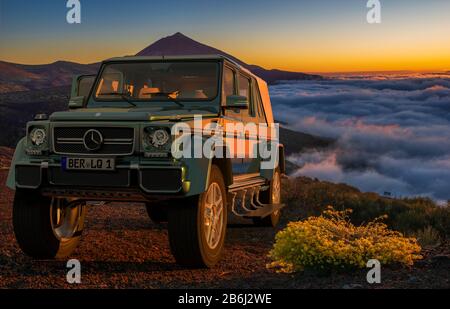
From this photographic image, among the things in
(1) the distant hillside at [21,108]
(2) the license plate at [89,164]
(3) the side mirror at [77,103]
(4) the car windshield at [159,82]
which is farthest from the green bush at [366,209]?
(1) the distant hillside at [21,108]

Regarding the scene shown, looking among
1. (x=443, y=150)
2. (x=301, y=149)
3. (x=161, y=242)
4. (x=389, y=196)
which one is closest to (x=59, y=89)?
(x=301, y=149)

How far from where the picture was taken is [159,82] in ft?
22.3

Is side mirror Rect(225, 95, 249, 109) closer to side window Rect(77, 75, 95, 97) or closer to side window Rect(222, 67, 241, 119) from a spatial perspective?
side window Rect(222, 67, 241, 119)

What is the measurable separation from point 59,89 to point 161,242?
77421mm

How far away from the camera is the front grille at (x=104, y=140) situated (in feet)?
17.2

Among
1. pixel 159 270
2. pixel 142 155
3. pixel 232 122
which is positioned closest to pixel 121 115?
pixel 142 155

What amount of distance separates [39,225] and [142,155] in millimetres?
1604

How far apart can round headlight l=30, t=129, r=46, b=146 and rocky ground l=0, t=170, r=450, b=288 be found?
1.39 m

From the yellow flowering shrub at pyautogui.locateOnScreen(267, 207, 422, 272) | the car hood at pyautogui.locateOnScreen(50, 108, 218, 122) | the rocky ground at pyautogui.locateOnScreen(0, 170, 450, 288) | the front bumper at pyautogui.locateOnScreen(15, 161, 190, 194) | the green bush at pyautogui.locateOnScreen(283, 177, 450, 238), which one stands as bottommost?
the green bush at pyautogui.locateOnScreen(283, 177, 450, 238)

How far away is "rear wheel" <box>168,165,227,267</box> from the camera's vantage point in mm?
5207

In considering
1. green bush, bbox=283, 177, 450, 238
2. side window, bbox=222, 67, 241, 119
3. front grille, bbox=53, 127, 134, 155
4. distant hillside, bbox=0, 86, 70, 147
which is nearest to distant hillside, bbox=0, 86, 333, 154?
distant hillside, bbox=0, 86, 70, 147

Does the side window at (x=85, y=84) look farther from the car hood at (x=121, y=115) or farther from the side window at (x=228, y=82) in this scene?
the side window at (x=228, y=82)

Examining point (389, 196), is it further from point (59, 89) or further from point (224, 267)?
point (59, 89)

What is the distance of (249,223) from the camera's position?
1005 cm
